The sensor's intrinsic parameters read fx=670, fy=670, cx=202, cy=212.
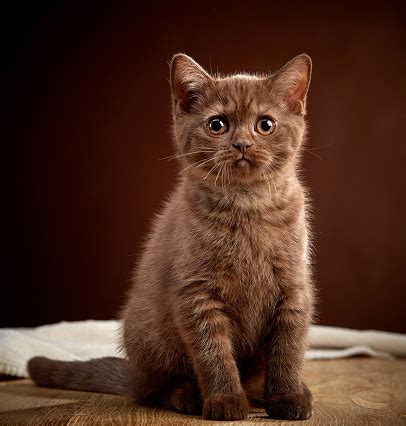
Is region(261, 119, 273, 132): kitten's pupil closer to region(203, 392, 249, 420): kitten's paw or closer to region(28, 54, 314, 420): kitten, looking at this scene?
region(28, 54, 314, 420): kitten

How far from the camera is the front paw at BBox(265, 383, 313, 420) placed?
154 cm

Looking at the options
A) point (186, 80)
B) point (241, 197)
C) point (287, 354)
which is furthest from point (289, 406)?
point (186, 80)

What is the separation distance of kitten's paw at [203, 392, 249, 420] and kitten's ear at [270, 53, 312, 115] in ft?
2.50

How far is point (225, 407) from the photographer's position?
148cm

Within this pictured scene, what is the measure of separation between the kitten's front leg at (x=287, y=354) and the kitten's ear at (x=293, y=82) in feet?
1.62

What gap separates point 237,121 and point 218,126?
53 mm

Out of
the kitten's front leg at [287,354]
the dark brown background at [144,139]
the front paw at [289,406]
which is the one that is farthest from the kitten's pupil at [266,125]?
the dark brown background at [144,139]

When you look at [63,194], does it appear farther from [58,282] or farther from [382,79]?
[382,79]

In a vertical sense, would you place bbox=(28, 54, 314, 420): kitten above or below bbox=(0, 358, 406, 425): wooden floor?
above

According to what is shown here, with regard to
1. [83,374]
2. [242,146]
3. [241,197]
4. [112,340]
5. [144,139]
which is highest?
[242,146]

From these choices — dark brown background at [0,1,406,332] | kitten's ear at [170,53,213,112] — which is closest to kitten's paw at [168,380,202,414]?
kitten's ear at [170,53,213,112]

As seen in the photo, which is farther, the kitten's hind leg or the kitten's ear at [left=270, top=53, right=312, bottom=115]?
the kitten's ear at [left=270, top=53, right=312, bottom=115]

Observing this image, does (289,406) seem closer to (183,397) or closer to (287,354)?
(287,354)

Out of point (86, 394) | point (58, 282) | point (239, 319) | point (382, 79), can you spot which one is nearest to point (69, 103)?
point (58, 282)
